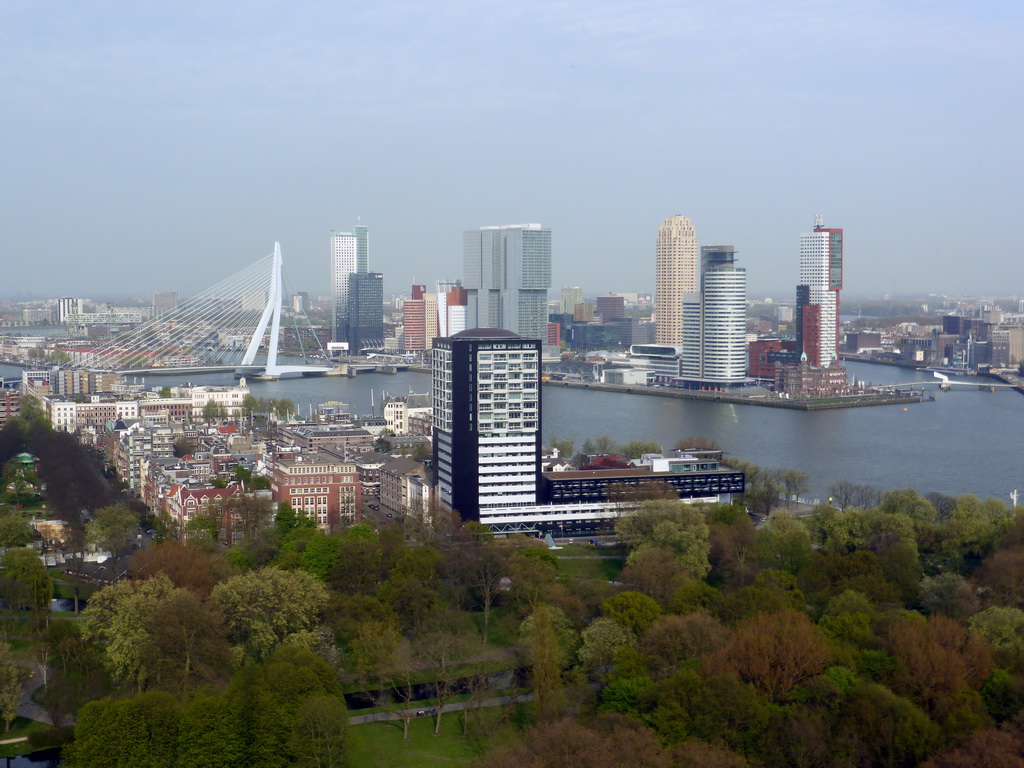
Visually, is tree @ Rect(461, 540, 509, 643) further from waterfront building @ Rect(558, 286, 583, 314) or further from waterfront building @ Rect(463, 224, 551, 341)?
waterfront building @ Rect(558, 286, 583, 314)

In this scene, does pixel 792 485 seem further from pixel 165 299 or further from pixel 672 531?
pixel 165 299

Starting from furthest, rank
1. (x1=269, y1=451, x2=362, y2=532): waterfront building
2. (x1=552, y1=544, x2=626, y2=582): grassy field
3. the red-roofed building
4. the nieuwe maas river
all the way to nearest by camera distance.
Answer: the nieuwe maas river
(x1=269, y1=451, x2=362, y2=532): waterfront building
the red-roofed building
(x1=552, y1=544, x2=626, y2=582): grassy field

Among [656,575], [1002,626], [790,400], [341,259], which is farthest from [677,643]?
[341,259]


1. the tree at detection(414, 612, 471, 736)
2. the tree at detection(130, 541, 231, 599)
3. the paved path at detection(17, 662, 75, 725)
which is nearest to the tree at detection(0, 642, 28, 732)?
the paved path at detection(17, 662, 75, 725)

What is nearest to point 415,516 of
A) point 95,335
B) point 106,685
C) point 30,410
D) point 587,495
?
point 587,495

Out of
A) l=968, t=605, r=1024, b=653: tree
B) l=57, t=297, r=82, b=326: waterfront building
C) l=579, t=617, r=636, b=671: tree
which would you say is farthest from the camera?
l=57, t=297, r=82, b=326: waterfront building

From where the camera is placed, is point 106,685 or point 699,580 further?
point 699,580

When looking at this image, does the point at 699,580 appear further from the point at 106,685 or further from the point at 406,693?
the point at 106,685
